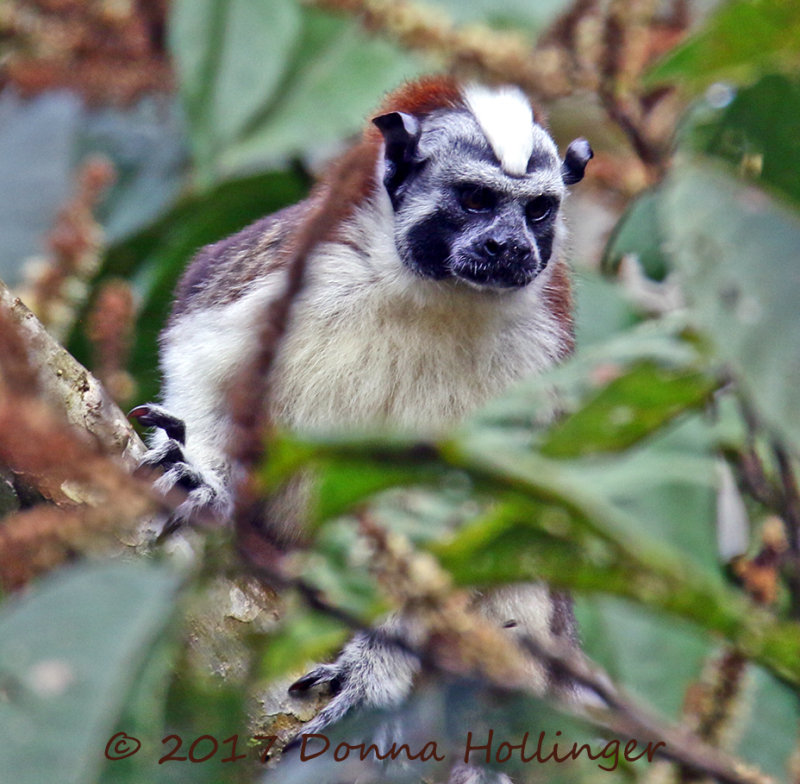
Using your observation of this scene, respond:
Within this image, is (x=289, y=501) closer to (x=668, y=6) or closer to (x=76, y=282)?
(x=76, y=282)

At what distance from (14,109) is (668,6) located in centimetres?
224

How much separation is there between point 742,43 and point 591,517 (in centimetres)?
63

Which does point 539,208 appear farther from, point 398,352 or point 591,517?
point 591,517

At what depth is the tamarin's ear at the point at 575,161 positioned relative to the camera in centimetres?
288

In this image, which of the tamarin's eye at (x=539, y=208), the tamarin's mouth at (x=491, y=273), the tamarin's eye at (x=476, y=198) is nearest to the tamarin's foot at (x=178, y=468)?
the tamarin's mouth at (x=491, y=273)

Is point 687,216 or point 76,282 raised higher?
point 687,216

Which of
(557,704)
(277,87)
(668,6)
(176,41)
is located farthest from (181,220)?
(557,704)

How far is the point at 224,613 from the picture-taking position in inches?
79.4

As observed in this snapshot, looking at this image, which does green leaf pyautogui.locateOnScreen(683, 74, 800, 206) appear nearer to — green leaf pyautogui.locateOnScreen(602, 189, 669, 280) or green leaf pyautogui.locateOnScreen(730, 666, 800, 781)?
green leaf pyautogui.locateOnScreen(602, 189, 669, 280)

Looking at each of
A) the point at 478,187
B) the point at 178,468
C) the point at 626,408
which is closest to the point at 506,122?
the point at 478,187

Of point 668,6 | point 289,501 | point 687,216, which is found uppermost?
point 687,216

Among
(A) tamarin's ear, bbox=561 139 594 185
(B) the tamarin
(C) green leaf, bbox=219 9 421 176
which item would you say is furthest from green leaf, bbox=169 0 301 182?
(A) tamarin's ear, bbox=561 139 594 185

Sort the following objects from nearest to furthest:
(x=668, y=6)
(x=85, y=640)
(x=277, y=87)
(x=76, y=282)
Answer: (x=85, y=640) < (x=76, y=282) < (x=277, y=87) < (x=668, y=6)

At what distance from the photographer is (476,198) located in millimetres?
2727
